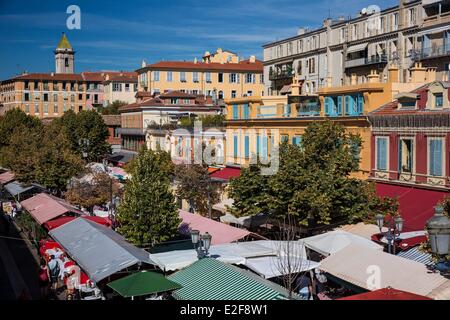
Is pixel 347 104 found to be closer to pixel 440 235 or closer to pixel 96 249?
pixel 96 249

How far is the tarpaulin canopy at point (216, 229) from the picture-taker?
24.3m

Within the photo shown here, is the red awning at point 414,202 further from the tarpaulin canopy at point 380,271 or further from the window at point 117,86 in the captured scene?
the window at point 117,86

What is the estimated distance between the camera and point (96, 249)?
21375mm

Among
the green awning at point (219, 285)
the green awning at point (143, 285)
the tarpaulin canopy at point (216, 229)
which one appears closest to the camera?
the green awning at point (219, 285)

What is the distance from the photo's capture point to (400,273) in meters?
16.3

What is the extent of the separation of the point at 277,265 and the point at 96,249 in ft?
19.0

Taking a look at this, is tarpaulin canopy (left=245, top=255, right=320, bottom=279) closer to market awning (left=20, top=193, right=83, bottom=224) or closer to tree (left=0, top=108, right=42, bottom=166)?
market awning (left=20, top=193, right=83, bottom=224)

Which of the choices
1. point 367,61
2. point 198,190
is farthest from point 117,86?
point 198,190

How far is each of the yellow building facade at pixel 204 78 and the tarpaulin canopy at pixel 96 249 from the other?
178ft

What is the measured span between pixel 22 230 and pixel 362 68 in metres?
30.7

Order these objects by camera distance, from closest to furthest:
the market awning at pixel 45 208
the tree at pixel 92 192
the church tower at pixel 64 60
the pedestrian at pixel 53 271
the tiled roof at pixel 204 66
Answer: the pedestrian at pixel 53 271 → the market awning at pixel 45 208 → the tree at pixel 92 192 → the tiled roof at pixel 204 66 → the church tower at pixel 64 60

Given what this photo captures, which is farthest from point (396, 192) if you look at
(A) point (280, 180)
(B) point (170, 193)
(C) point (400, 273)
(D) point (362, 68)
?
(D) point (362, 68)

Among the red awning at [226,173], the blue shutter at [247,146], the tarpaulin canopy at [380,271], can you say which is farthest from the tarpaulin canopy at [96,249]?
the blue shutter at [247,146]

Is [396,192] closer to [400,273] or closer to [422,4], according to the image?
[400,273]
